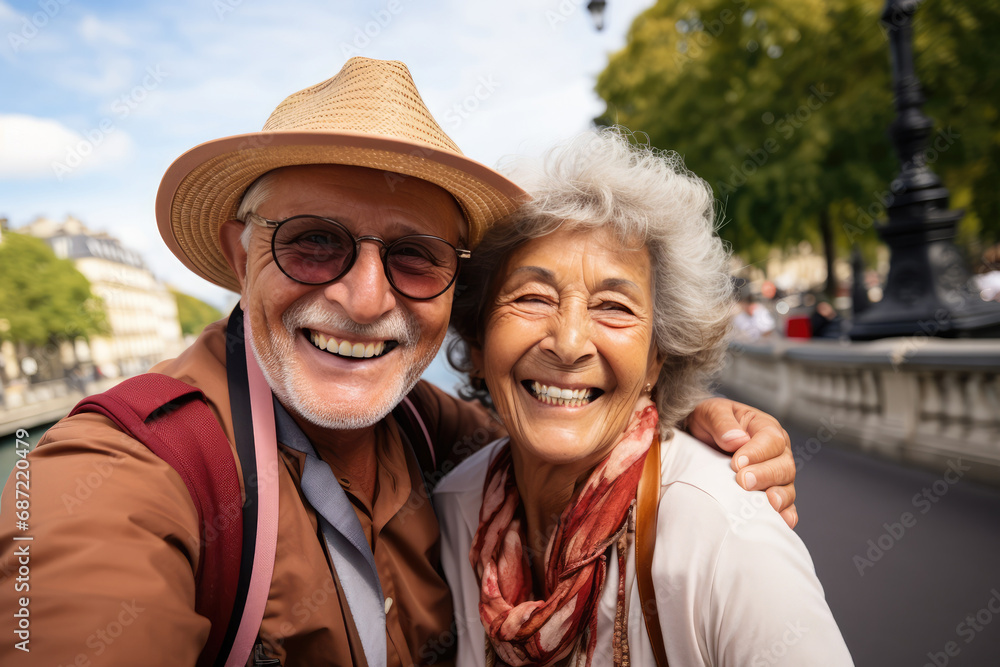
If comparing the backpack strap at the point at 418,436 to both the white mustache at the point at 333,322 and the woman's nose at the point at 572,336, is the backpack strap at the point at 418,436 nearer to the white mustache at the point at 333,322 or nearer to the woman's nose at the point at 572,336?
the white mustache at the point at 333,322

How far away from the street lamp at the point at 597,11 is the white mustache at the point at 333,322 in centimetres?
1004

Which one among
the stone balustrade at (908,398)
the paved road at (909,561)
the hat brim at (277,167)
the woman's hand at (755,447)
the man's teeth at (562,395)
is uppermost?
the hat brim at (277,167)

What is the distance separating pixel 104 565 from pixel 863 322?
7.08 meters

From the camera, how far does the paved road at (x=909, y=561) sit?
2939 mm

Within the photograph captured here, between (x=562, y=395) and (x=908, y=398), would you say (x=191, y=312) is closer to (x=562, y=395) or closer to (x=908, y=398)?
(x=908, y=398)

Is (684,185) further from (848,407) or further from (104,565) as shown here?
(848,407)

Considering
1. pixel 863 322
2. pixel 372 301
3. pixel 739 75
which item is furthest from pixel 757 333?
pixel 372 301

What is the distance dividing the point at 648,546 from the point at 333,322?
45.6 inches

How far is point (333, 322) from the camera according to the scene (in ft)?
5.68

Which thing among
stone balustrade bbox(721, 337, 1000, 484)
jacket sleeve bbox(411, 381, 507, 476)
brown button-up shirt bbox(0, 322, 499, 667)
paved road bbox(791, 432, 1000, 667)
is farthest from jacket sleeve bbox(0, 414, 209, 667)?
stone balustrade bbox(721, 337, 1000, 484)

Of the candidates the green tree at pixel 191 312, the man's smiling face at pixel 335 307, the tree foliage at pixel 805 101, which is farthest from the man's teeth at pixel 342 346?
the green tree at pixel 191 312

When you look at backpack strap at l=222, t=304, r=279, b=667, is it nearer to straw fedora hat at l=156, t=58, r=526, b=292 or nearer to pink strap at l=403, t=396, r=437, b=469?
straw fedora hat at l=156, t=58, r=526, b=292

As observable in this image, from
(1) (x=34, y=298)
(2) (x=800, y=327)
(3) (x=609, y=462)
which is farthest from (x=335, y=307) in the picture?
(1) (x=34, y=298)

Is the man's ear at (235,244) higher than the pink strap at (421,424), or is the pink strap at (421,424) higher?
the man's ear at (235,244)
